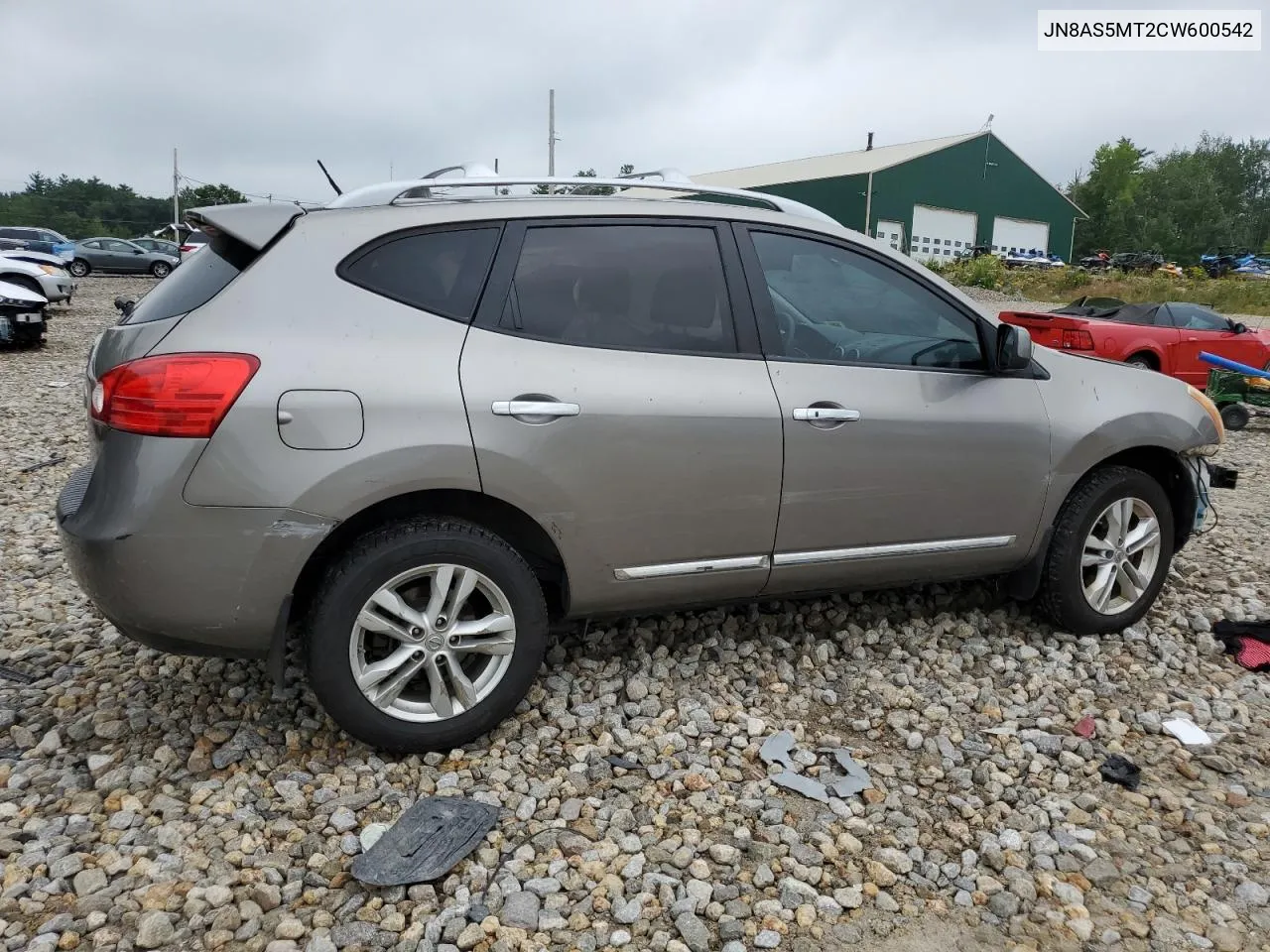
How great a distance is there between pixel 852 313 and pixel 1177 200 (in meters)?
76.7

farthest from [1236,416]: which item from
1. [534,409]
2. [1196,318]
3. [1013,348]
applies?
[534,409]

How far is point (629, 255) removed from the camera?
3.39m

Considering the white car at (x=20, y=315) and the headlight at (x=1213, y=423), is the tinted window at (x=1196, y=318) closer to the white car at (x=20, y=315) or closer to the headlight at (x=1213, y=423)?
the headlight at (x=1213, y=423)

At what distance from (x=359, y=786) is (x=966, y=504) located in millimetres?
2495

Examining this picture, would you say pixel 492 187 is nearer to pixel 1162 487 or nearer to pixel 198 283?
pixel 198 283

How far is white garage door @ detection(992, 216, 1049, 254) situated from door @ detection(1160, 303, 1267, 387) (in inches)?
1306

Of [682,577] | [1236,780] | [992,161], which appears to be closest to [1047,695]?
[1236,780]

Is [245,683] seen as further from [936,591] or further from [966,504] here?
[936,591]

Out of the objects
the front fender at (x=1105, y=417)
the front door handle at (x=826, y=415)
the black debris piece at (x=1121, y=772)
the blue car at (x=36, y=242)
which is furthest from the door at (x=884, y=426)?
the blue car at (x=36, y=242)

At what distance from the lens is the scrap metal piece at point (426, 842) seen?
259cm

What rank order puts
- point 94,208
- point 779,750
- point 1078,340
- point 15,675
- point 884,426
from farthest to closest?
point 94,208, point 1078,340, point 15,675, point 884,426, point 779,750

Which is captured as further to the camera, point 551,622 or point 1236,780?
point 551,622

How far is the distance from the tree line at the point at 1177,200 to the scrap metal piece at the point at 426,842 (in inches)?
2688

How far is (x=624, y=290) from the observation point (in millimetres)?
3336
